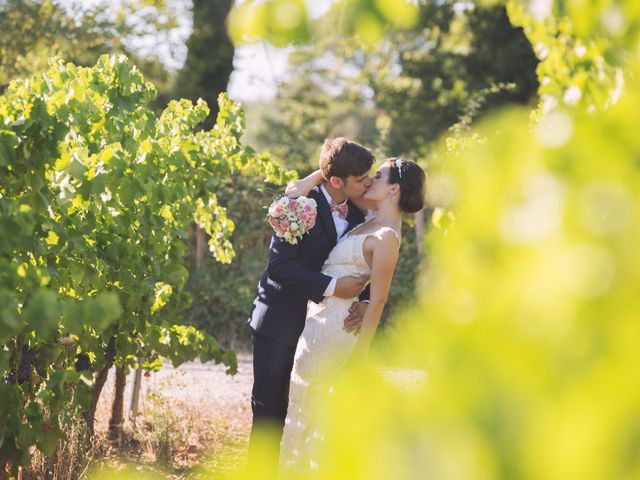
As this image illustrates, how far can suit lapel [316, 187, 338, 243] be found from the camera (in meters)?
4.60

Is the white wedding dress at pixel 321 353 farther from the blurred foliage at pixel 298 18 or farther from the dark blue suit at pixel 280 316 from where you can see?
the blurred foliage at pixel 298 18

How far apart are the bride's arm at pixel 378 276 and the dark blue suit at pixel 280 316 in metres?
0.39

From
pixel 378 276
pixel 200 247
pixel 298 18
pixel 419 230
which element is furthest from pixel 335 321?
pixel 200 247

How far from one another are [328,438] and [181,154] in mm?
3945

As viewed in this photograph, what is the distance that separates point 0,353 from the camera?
120 inches

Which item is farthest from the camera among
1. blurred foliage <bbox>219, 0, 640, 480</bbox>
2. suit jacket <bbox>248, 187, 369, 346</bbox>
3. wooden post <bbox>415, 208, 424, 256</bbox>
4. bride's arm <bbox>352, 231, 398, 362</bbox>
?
wooden post <bbox>415, 208, 424, 256</bbox>

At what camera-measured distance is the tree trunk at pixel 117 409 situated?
6.09 metres

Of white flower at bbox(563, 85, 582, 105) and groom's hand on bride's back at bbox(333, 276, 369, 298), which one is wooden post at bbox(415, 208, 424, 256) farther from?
white flower at bbox(563, 85, 582, 105)

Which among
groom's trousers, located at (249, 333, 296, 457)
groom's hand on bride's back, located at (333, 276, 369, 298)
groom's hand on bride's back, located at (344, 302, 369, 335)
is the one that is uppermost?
groom's hand on bride's back, located at (333, 276, 369, 298)

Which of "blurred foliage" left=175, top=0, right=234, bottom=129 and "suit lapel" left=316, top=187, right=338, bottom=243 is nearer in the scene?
"suit lapel" left=316, top=187, right=338, bottom=243

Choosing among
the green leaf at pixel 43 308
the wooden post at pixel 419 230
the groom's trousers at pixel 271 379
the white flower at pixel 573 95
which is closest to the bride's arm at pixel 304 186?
the groom's trousers at pixel 271 379

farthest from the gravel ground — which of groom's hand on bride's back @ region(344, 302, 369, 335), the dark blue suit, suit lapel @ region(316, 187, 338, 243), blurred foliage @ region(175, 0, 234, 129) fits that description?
blurred foliage @ region(175, 0, 234, 129)

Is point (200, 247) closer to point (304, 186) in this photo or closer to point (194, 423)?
point (194, 423)

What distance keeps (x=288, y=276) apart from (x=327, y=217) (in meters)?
0.40
